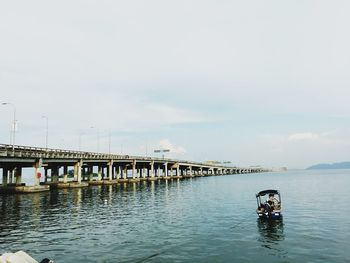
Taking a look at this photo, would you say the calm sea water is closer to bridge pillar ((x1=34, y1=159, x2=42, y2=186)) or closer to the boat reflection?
the boat reflection

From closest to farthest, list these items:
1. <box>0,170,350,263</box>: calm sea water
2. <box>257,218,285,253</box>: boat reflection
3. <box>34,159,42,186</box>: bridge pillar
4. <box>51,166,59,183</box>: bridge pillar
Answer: <box>0,170,350,263</box>: calm sea water → <box>257,218,285,253</box>: boat reflection → <box>34,159,42,186</box>: bridge pillar → <box>51,166,59,183</box>: bridge pillar

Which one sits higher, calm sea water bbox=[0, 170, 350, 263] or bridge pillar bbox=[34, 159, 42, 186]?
bridge pillar bbox=[34, 159, 42, 186]

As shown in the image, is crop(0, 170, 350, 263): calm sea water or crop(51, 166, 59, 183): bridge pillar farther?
crop(51, 166, 59, 183): bridge pillar

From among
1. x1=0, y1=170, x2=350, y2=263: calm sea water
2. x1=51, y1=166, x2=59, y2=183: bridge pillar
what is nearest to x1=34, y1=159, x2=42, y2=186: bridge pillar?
x1=51, y1=166, x2=59, y2=183: bridge pillar

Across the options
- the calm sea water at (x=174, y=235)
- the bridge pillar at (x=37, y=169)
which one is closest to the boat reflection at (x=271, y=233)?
the calm sea water at (x=174, y=235)

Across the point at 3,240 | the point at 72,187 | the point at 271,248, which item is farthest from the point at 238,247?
the point at 72,187

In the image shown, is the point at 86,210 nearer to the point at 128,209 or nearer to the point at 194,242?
the point at 128,209

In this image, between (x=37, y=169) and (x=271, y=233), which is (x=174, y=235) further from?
(x=37, y=169)

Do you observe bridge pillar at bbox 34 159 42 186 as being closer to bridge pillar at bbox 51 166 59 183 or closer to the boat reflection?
bridge pillar at bbox 51 166 59 183

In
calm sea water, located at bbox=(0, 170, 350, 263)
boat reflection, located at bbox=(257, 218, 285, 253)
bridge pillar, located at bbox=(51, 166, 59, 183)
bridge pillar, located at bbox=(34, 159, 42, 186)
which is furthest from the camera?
bridge pillar, located at bbox=(51, 166, 59, 183)

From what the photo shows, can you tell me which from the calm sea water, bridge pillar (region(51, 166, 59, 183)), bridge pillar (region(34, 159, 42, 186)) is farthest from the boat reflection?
bridge pillar (region(51, 166, 59, 183))

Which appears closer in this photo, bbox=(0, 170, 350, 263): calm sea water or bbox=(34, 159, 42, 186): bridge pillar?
bbox=(0, 170, 350, 263): calm sea water

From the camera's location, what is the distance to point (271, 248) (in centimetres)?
2678

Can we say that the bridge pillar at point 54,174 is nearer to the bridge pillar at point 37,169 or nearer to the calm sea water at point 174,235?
the bridge pillar at point 37,169
